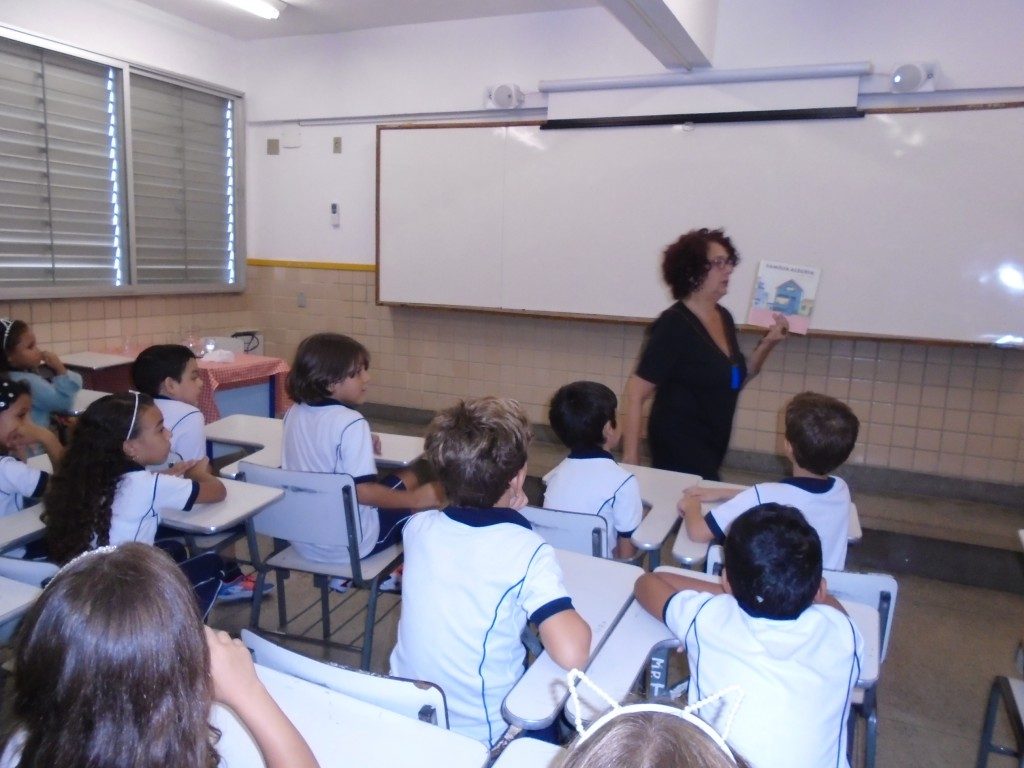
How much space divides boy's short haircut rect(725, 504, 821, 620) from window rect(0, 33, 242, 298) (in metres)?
4.33

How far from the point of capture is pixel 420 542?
4.83ft

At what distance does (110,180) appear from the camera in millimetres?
4820

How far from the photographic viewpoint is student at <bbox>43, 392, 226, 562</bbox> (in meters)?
1.98

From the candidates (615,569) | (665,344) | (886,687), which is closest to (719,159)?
(665,344)

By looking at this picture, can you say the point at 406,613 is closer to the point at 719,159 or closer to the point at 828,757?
the point at 828,757

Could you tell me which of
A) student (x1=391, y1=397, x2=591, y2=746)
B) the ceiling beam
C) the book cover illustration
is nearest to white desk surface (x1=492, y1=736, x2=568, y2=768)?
student (x1=391, y1=397, x2=591, y2=746)

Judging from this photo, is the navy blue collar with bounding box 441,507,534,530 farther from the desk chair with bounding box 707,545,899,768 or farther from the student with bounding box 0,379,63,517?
the student with bounding box 0,379,63,517

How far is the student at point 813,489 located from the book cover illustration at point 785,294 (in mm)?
2082

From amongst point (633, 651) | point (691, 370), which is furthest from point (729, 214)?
point (633, 651)

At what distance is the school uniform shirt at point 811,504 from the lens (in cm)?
188

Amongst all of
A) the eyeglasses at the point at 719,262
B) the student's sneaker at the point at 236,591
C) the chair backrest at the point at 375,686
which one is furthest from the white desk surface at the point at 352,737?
the student's sneaker at the point at 236,591

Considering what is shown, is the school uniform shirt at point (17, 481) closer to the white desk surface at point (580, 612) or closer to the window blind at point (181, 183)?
the white desk surface at point (580, 612)

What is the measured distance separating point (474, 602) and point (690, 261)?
5.69 ft

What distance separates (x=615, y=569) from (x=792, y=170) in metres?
3.01
